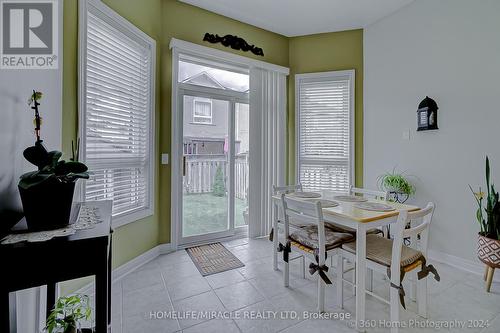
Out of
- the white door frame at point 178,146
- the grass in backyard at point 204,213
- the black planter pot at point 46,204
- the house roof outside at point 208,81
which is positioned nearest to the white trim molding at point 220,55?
the white door frame at point 178,146

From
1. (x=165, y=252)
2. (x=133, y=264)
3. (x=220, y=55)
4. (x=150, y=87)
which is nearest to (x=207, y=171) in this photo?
(x=165, y=252)

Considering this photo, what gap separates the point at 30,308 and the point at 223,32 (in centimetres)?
347

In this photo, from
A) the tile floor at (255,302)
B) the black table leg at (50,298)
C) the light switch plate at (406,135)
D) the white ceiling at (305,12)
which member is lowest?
the tile floor at (255,302)

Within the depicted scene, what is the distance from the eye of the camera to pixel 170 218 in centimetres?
308

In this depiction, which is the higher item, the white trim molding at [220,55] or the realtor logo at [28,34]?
the white trim molding at [220,55]

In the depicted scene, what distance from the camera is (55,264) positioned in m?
0.90

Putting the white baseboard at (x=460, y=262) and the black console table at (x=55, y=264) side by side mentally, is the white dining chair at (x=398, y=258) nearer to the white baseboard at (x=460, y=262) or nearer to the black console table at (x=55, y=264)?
the white baseboard at (x=460, y=262)

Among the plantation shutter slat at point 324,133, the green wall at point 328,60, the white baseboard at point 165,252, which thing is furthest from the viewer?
the plantation shutter slat at point 324,133

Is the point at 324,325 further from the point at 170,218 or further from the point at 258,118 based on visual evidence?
the point at 258,118

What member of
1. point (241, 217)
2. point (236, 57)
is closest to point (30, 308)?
point (241, 217)

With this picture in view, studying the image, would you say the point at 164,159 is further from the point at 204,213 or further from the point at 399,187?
the point at 399,187

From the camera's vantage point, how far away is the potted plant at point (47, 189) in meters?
1.00

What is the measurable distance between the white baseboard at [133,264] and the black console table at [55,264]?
1.33m

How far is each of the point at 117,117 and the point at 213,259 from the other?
6.16 ft
